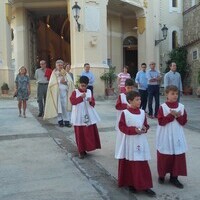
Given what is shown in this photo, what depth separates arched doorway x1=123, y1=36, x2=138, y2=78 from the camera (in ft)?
84.4

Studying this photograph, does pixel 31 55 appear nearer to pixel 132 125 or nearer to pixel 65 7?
pixel 65 7

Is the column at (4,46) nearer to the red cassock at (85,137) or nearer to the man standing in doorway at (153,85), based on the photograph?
the man standing in doorway at (153,85)

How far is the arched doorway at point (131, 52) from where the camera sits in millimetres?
25734

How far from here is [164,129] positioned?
5172 mm

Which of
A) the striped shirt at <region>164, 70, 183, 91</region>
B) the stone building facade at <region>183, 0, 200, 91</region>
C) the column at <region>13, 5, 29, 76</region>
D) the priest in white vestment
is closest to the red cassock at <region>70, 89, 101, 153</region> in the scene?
the priest in white vestment

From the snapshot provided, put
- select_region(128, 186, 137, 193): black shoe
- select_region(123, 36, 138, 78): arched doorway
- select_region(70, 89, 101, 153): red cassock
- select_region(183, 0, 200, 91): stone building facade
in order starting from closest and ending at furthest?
1. select_region(128, 186, 137, 193): black shoe
2. select_region(70, 89, 101, 153): red cassock
3. select_region(183, 0, 200, 91): stone building facade
4. select_region(123, 36, 138, 78): arched doorway

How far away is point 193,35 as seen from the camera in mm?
25219

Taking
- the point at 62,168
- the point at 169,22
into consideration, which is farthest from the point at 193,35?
the point at 62,168

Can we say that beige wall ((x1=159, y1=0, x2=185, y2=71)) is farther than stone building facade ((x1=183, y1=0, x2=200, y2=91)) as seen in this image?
Yes

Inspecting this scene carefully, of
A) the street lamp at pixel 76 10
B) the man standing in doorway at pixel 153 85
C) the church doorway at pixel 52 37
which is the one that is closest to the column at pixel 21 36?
the church doorway at pixel 52 37

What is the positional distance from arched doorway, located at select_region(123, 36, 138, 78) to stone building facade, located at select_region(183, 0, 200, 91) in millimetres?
3292

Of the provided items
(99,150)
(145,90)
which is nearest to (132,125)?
(99,150)

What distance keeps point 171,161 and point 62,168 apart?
5.63 ft

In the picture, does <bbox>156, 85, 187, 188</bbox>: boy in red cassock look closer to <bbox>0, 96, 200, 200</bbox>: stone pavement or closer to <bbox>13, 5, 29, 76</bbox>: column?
<bbox>0, 96, 200, 200</bbox>: stone pavement
